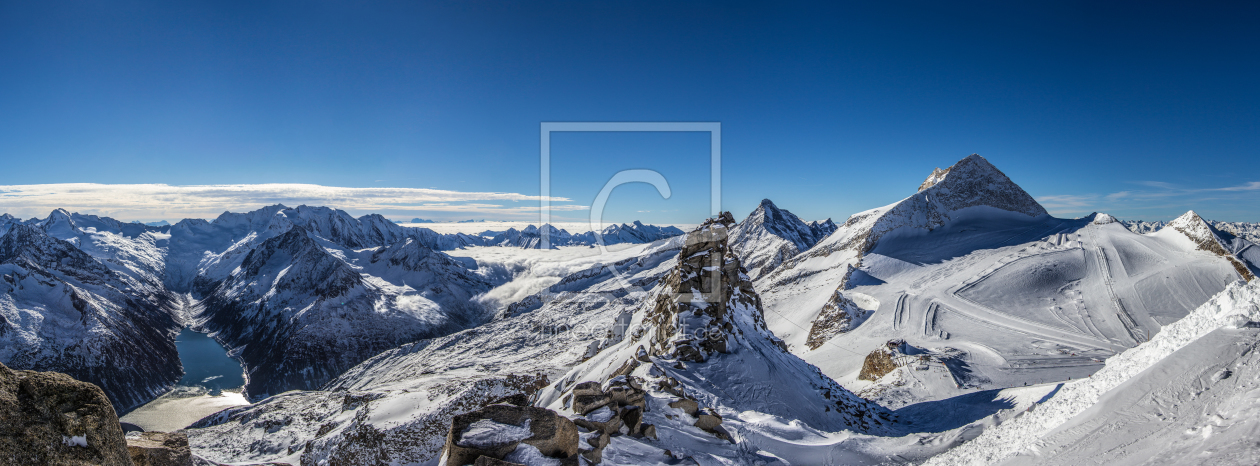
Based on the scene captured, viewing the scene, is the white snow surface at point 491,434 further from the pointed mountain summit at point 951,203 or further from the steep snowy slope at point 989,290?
the pointed mountain summit at point 951,203

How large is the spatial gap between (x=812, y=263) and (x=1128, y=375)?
92300 mm

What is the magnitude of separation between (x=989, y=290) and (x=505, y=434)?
69.7m

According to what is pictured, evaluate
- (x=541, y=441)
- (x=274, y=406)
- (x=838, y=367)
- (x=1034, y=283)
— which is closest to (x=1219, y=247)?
(x=1034, y=283)

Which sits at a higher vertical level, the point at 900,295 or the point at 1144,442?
the point at 1144,442

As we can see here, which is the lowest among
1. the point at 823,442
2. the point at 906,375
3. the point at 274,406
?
the point at 274,406

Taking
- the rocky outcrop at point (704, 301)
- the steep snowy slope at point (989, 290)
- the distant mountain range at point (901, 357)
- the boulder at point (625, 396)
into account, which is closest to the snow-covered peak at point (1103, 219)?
the steep snowy slope at point (989, 290)

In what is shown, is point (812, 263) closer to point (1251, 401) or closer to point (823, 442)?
point (823, 442)

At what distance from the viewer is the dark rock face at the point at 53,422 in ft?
19.7

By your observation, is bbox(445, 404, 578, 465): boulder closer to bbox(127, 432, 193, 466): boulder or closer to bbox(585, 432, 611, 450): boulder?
bbox(585, 432, 611, 450): boulder

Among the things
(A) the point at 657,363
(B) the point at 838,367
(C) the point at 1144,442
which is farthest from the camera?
(B) the point at 838,367

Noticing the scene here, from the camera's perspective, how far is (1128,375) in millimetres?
12336

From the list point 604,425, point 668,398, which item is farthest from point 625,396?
point 668,398

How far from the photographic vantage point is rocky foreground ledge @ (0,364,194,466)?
6020mm

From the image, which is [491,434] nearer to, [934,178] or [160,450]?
[160,450]
